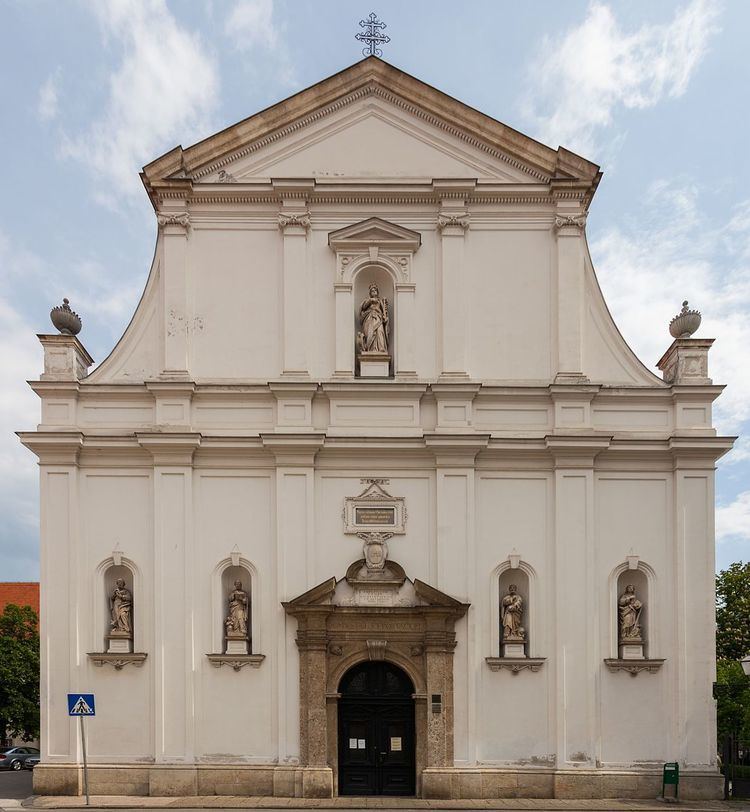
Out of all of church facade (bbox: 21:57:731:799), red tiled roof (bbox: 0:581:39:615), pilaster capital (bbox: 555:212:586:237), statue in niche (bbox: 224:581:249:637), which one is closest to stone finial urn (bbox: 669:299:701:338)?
church facade (bbox: 21:57:731:799)

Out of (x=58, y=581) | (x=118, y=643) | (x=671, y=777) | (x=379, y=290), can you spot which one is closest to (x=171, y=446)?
(x=58, y=581)

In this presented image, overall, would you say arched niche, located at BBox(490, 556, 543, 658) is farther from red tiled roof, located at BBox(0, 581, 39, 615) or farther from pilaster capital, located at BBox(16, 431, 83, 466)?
red tiled roof, located at BBox(0, 581, 39, 615)

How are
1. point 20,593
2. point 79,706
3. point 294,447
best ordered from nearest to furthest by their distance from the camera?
point 79,706
point 294,447
point 20,593

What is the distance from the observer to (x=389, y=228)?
17.0 metres

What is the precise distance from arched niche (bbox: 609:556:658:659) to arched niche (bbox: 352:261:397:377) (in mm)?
5862

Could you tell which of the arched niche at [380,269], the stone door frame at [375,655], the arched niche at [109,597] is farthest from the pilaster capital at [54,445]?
the arched niche at [380,269]

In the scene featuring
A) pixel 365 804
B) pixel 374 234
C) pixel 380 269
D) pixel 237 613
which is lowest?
pixel 365 804

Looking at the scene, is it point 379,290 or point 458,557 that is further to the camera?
point 379,290

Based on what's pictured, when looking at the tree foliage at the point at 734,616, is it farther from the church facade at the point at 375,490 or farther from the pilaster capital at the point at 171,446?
the pilaster capital at the point at 171,446

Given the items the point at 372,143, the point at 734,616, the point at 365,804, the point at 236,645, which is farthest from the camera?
the point at 734,616

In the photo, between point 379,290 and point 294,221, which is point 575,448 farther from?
point 294,221

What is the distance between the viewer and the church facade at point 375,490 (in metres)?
15.9

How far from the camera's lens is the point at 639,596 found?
1653 cm

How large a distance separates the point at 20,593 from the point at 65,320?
26.7 metres
